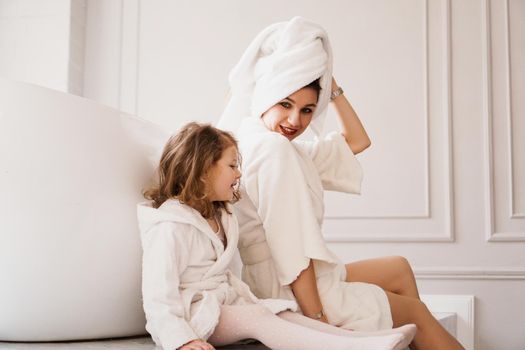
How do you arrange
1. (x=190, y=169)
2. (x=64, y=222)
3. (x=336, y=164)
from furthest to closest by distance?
(x=336, y=164), (x=190, y=169), (x=64, y=222)

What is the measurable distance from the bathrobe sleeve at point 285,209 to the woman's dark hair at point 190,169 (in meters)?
0.12

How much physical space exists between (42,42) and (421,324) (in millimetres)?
2310

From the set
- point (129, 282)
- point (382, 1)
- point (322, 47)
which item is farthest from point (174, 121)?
point (129, 282)

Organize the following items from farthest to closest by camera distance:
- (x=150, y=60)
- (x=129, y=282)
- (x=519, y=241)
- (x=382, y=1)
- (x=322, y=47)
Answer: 1. (x=150, y=60)
2. (x=382, y=1)
3. (x=519, y=241)
4. (x=322, y=47)
5. (x=129, y=282)

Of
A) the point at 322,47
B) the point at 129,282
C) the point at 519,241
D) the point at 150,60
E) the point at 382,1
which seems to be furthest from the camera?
the point at 150,60

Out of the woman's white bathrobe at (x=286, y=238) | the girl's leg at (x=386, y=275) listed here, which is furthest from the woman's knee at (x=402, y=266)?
the woman's white bathrobe at (x=286, y=238)

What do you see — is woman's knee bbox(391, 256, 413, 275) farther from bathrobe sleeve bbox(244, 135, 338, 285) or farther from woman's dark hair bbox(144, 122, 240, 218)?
woman's dark hair bbox(144, 122, 240, 218)

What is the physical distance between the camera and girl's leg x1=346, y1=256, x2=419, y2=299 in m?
1.65

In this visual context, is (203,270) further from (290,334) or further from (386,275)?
(386,275)

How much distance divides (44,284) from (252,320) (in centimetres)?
38

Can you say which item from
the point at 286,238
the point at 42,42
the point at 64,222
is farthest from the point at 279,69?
the point at 42,42

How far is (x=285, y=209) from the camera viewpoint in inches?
56.1

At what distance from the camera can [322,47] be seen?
1.67m

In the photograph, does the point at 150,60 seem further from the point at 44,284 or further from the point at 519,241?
the point at 44,284
